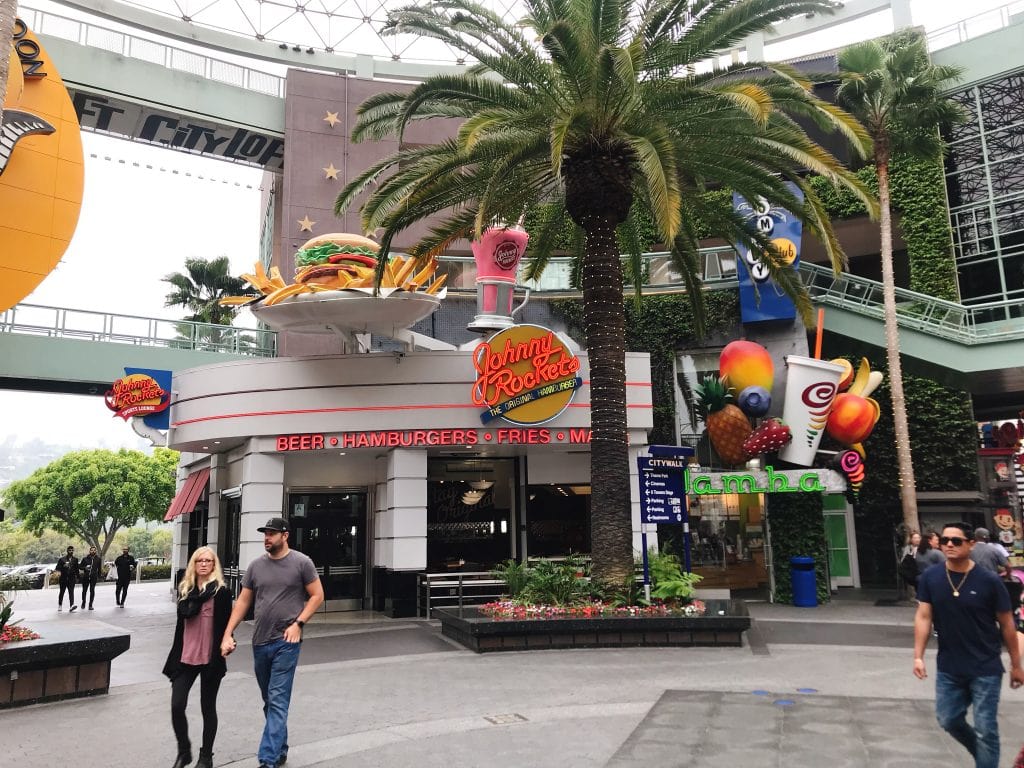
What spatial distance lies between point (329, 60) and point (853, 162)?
22206 mm

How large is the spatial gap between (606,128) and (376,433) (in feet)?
28.3

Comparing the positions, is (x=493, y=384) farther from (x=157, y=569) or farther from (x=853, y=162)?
(x=157, y=569)

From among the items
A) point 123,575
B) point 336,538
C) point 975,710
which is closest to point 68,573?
point 123,575

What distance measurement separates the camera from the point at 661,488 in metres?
14.0

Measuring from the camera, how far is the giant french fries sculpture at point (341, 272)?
56.8 feet

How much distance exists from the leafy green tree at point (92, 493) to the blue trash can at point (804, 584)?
54432 millimetres

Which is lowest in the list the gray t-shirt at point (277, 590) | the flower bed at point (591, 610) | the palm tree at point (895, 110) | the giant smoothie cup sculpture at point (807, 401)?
the flower bed at point (591, 610)

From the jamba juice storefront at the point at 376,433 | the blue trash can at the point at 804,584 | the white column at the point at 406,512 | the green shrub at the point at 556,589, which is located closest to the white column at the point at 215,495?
→ the jamba juice storefront at the point at 376,433

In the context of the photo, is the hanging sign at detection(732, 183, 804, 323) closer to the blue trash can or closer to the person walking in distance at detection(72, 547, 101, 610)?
the blue trash can

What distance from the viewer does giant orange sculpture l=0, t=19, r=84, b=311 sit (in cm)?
1925

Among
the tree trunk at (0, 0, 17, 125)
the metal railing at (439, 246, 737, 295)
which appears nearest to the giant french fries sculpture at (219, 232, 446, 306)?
the metal railing at (439, 246, 737, 295)

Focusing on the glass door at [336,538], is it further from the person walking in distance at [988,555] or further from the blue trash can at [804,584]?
the person walking in distance at [988,555]

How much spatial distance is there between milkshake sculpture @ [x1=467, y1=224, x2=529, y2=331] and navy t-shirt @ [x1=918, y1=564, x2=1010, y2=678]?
14.5 meters

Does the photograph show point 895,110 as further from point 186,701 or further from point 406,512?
point 186,701
